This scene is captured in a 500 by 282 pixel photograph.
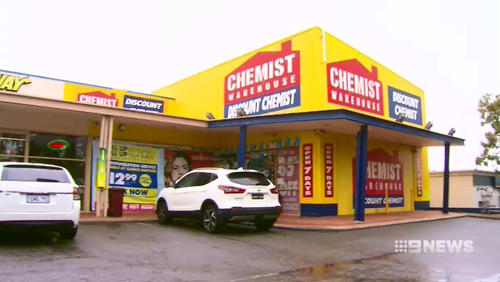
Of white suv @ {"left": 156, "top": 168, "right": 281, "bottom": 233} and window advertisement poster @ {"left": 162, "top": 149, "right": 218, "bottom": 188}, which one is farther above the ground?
window advertisement poster @ {"left": 162, "top": 149, "right": 218, "bottom": 188}

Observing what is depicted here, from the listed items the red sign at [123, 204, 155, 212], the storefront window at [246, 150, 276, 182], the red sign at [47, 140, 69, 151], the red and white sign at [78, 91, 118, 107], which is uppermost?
the red and white sign at [78, 91, 118, 107]

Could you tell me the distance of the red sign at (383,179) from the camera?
18234mm

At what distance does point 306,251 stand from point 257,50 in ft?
39.4

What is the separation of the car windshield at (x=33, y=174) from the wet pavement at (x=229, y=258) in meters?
1.31

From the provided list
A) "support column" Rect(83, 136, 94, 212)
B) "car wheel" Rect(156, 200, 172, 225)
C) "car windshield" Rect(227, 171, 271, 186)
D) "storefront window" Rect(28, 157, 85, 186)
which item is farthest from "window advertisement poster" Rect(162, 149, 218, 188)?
"car windshield" Rect(227, 171, 271, 186)

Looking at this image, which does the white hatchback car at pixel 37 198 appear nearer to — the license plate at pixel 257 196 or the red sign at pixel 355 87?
the license plate at pixel 257 196

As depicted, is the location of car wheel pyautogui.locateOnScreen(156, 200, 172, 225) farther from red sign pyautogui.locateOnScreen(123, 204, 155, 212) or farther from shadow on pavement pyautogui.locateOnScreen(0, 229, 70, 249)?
red sign pyautogui.locateOnScreen(123, 204, 155, 212)

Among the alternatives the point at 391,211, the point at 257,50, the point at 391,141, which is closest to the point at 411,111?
the point at 391,141

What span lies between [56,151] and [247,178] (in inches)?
354

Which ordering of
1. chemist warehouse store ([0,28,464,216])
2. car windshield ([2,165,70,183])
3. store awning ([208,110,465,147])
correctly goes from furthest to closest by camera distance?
1. chemist warehouse store ([0,28,464,216])
2. store awning ([208,110,465,147])
3. car windshield ([2,165,70,183])

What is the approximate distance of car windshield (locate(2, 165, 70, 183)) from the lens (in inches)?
314

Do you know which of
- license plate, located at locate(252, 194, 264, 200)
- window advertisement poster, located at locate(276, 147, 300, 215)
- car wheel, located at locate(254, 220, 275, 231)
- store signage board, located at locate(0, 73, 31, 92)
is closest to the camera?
license plate, located at locate(252, 194, 264, 200)

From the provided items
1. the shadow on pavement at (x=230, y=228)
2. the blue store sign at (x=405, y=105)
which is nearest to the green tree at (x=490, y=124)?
the blue store sign at (x=405, y=105)

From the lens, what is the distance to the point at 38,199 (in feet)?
26.0
